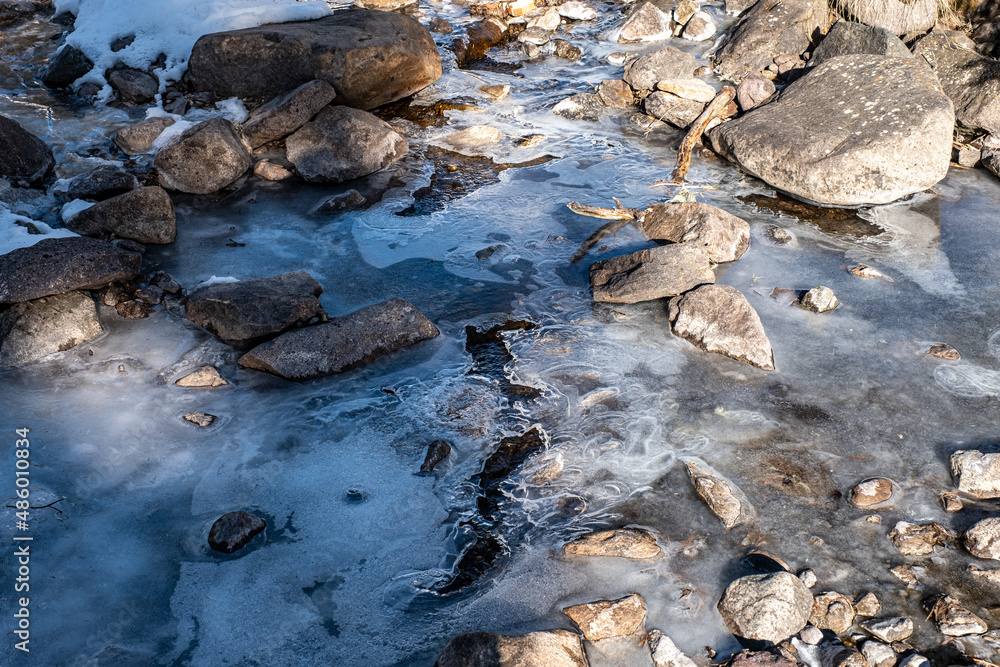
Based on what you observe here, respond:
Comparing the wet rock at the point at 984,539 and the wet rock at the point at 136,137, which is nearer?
the wet rock at the point at 984,539

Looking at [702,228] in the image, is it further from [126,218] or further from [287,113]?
[126,218]

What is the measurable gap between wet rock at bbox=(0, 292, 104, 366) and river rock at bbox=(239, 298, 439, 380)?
3.48ft

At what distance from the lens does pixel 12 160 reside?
565 centimetres

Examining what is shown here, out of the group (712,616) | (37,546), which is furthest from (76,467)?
(712,616)

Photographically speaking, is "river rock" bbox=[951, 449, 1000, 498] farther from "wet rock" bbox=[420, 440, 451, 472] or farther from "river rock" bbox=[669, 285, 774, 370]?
"wet rock" bbox=[420, 440, 451, 472]

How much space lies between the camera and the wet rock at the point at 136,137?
250 inches

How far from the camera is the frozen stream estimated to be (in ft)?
9.68

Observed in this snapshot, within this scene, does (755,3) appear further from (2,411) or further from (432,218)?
(2,411)

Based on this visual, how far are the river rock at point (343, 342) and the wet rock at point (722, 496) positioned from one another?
189 centimetres

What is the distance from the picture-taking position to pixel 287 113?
650 cm

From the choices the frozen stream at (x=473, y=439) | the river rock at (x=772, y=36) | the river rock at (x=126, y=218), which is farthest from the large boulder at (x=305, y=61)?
the river rock at (x=772, y=36)

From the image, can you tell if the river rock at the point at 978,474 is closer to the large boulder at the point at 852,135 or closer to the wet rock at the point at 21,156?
the large boulder at the point at 852,135

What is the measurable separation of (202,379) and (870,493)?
11.7 ft

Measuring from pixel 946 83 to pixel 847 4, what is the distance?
1740 millimetres
